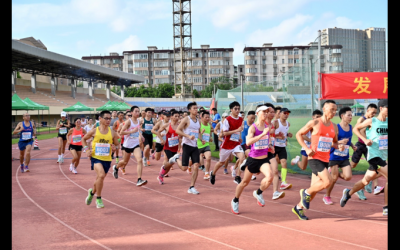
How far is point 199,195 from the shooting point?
8742 millimetres

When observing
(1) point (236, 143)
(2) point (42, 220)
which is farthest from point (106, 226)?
(1) point (236, 143)

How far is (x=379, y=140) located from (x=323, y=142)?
1.04 m

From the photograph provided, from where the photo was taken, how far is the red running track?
17.8 feet

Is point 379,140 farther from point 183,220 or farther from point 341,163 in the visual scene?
point 183,220

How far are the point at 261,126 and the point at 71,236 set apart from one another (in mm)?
3715

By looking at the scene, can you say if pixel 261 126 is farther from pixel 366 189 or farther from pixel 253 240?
pixel 366 189

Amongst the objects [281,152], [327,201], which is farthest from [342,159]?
[281,152]

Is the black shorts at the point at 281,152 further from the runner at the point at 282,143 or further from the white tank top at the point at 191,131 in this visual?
the white tank top at the point at 191,131

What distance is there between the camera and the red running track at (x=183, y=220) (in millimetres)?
5414

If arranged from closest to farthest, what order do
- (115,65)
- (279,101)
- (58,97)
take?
(279,101) → (58,97) → (115,65)

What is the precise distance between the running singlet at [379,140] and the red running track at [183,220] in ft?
3.60

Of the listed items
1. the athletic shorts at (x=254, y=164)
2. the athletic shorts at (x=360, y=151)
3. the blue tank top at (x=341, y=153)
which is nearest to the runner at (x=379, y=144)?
the blue tank top at (x=341, y=153)

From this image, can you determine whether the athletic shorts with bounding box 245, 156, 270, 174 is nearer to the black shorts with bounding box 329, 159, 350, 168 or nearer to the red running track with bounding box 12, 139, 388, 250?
the red running track with bounding box 12, 139, 388, 250

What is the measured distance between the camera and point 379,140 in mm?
6566
